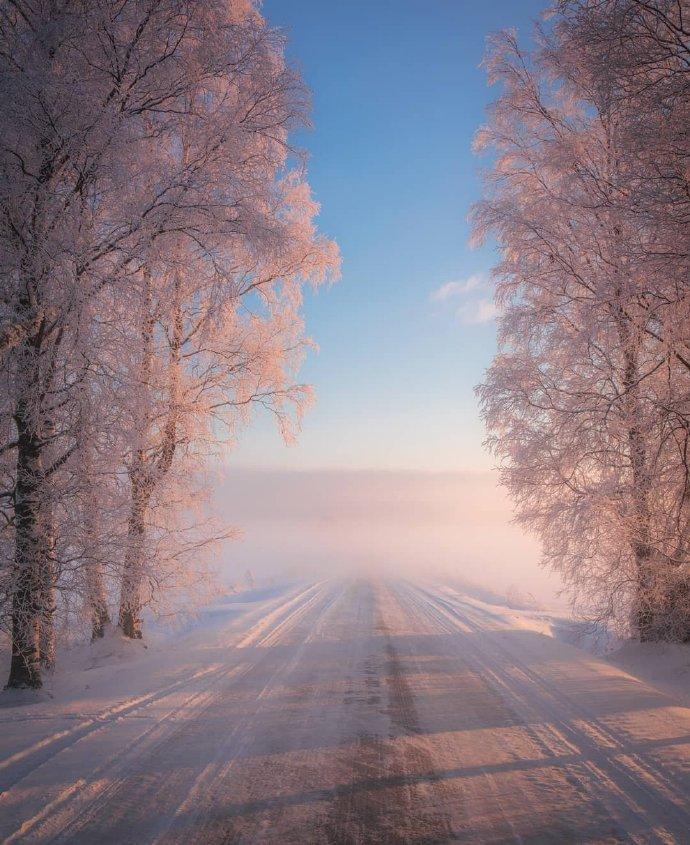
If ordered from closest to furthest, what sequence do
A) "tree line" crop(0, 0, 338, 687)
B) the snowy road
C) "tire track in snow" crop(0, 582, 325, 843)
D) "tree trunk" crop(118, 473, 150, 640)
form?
the snowy road
"tire track in snow" crop(0, 582, 325, 843)
"tree line" crop(0, 0, 338, 687)
"tree trunk" crop(118, 473, 150, 640)

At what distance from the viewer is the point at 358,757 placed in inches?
148

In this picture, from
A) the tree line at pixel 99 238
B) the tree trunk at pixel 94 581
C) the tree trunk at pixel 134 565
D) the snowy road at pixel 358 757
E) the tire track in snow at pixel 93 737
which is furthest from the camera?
the tree trunk at pixel 134 565

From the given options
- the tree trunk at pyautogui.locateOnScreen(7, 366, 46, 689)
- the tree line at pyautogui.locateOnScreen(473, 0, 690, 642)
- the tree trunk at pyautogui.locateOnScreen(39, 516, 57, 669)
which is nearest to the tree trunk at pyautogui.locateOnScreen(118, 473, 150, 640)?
the tree trunk at pyautogui.locateOnScreen(39, 516, 57, 669)

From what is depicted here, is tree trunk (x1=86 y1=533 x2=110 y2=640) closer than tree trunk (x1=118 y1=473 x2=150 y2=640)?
Yes

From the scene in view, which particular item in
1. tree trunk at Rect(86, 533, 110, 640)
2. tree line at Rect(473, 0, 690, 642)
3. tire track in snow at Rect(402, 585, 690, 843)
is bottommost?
tire track in snow at Rect(402, 585, 690, 843)

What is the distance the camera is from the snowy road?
291cm

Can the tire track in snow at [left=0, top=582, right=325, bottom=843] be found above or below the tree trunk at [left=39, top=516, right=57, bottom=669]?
below

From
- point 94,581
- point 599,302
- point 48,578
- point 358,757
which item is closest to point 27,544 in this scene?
point 48,578

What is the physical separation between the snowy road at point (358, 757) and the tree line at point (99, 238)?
6.26 feet

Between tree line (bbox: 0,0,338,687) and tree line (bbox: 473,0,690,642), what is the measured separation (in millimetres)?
4285

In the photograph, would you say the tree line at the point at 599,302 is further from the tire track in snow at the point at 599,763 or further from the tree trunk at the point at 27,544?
the tree trunk at the point at 27,544

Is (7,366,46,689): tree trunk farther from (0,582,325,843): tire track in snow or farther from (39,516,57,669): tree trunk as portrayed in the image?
(0,582,325,843): tire track in snow

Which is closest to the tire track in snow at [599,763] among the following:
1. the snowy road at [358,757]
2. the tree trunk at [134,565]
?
the snowy road at [358,757]

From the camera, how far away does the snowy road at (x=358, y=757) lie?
2914 mm
